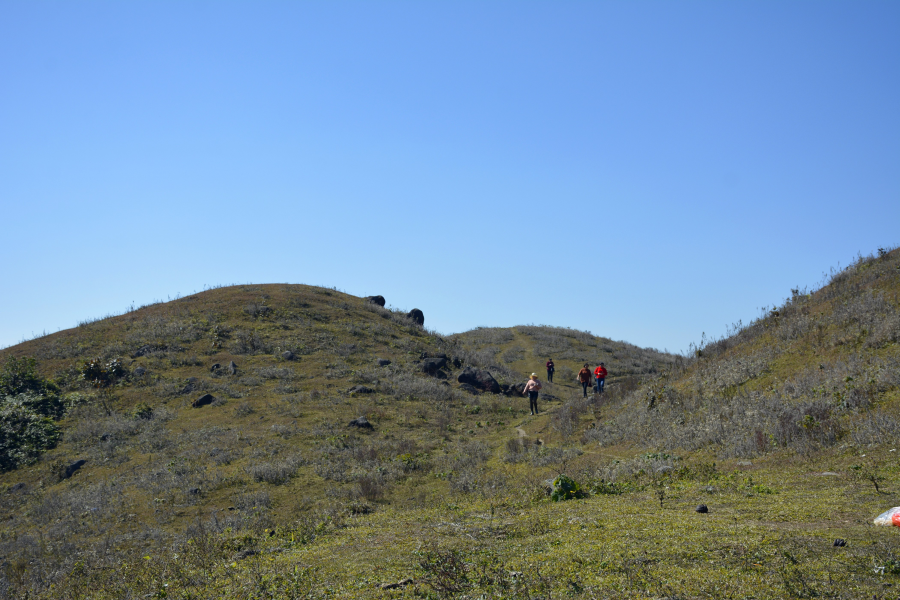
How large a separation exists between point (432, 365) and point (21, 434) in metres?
18.5

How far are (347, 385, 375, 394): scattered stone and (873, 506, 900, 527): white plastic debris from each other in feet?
71.9

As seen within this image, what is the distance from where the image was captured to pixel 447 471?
52.1 feet

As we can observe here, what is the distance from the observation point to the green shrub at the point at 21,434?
2081 centimetres

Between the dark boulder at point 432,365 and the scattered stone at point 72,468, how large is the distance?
16.8 m

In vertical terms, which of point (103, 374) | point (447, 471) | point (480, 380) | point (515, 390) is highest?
point (103, 374)

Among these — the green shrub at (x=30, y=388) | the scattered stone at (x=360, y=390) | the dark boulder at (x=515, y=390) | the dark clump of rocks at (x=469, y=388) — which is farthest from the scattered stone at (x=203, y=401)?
the dark boulder at (x=515, y=390)

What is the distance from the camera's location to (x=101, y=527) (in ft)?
43.8

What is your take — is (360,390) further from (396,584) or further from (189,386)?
(396,584)

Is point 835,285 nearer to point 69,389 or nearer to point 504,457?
point 504,457

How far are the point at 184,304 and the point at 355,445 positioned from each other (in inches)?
1021

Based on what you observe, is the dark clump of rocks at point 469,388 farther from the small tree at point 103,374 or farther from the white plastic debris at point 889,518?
the white plastic debris at point 889,518

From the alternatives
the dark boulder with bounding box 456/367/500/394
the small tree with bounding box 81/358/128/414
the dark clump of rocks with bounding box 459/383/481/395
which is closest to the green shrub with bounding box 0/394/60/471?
the small tree with bounding box 81/358/128/414

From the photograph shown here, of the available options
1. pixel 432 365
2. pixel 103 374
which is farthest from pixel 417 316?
pixel 103 374

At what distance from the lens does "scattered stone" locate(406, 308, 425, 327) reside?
4772 cm
